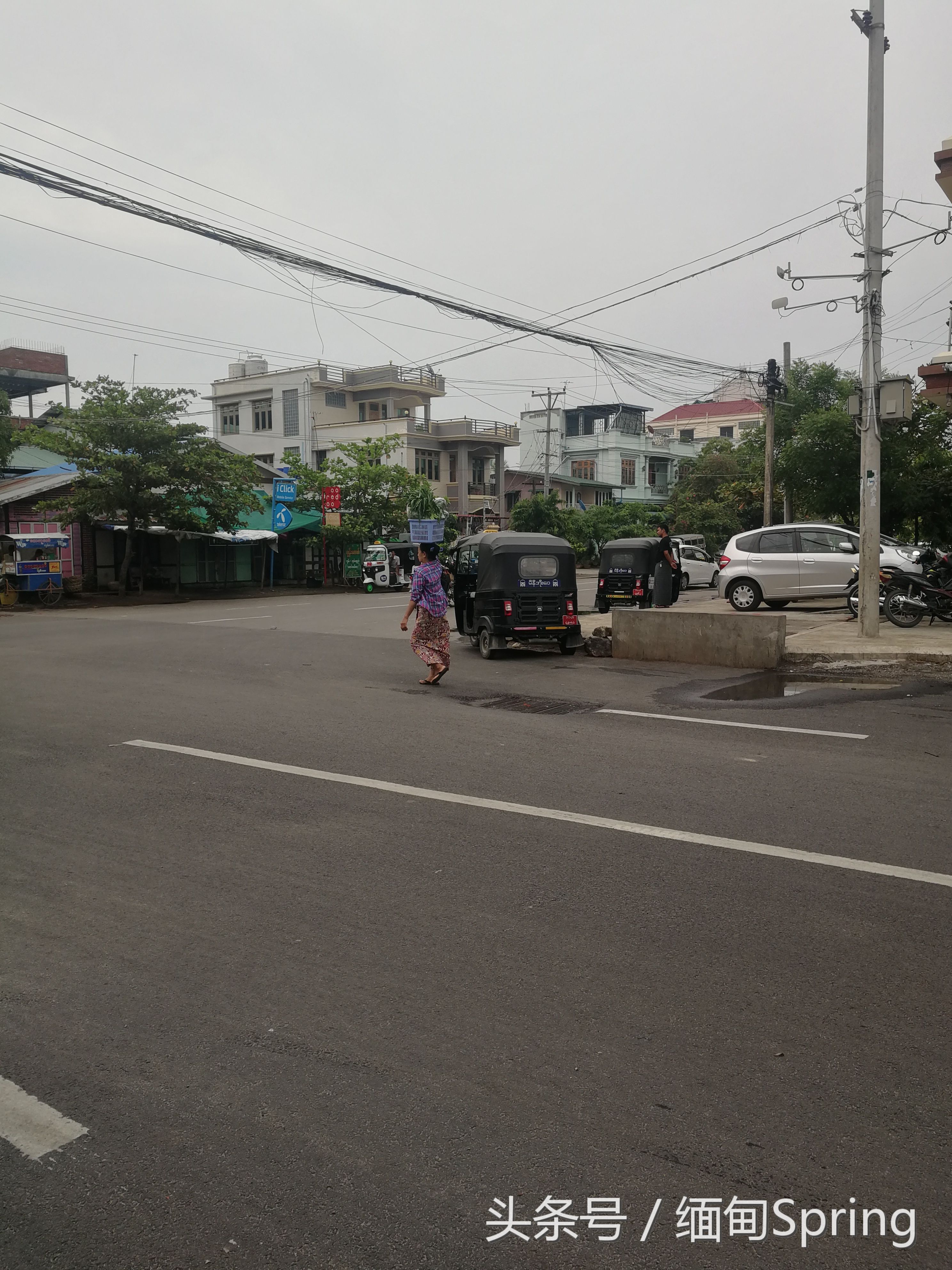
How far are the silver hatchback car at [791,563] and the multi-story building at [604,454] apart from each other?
144 ft

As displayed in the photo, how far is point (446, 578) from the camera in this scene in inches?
490

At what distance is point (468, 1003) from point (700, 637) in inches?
407

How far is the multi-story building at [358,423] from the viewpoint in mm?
55938

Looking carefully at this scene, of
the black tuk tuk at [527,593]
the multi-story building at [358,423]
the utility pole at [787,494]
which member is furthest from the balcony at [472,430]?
the black tuk tuk at [527,593]

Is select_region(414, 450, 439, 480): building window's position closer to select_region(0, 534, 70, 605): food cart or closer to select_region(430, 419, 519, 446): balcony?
select_region(430, 419, 519, 446): balcony

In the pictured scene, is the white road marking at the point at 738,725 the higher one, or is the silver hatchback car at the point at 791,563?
the silver hatchback car at the point at 791,563

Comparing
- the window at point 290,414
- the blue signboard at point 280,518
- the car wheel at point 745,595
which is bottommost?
the car wheel at point 745,595

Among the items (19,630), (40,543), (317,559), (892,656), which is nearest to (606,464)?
(317,559)

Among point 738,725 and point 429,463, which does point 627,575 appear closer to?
point 738,725

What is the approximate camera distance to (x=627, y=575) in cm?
2334

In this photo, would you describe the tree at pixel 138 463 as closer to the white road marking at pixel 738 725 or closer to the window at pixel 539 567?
the window at pixel 539 567

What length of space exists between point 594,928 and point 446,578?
8.36 meters

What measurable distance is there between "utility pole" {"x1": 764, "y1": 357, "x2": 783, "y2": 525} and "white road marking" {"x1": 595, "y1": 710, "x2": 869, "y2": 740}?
78.6ft

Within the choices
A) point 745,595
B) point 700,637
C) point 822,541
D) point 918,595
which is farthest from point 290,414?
point 700,637
